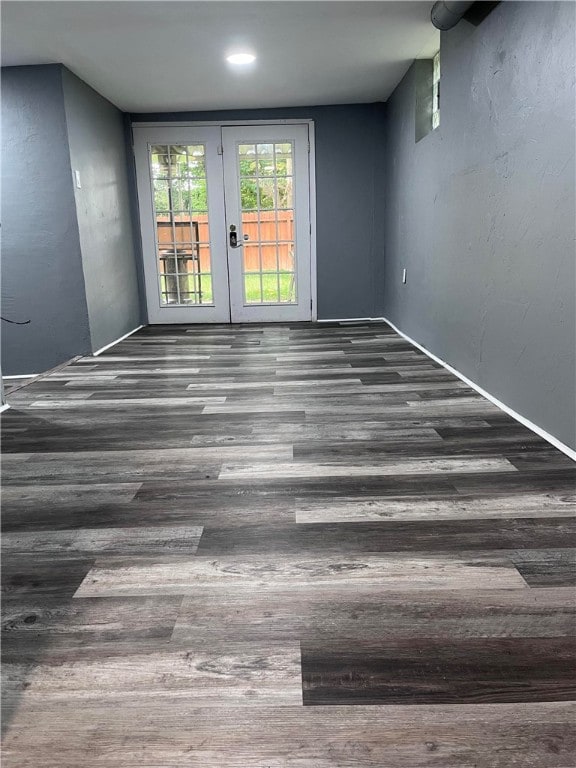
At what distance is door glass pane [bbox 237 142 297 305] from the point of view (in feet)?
19.0

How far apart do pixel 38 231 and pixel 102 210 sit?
81 centimetres

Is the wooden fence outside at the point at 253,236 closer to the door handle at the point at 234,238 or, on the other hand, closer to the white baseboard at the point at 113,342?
the door handle at the point at 234,238

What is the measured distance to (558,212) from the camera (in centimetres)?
211

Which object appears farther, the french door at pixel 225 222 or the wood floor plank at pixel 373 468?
the french door at pixel 225 222

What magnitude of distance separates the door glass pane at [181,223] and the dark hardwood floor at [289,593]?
3.72 meters

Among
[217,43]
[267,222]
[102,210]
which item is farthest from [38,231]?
[267,222]

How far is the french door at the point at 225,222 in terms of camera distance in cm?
573

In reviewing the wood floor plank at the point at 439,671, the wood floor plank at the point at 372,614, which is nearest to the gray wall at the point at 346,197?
the wood floor plank at the point at 372,614

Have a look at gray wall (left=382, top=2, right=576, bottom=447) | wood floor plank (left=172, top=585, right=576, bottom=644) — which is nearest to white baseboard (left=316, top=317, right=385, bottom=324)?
gray wall (left=382, top=2, right=576, bottom=447)

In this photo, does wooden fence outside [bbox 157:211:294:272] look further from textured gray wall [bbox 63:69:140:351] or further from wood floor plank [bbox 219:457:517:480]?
wood floor plank [bbox 219:457:517:480]

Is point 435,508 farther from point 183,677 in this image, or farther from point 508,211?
point 508,211

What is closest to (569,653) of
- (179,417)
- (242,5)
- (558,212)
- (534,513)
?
(534,513)

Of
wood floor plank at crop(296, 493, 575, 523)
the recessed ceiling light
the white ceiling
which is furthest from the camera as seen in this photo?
the recessed ceiling light

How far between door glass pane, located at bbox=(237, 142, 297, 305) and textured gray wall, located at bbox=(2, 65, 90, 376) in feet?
7.08
